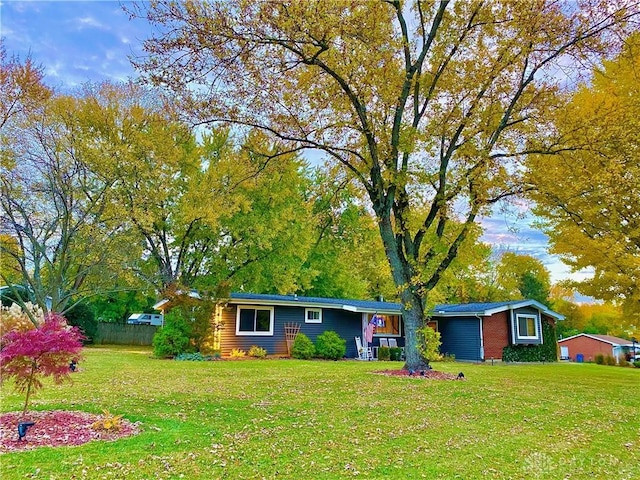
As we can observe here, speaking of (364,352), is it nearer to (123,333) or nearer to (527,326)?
(527,326)

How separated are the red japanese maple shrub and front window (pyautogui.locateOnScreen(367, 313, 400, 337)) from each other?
56.7ft

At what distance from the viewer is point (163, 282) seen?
71.4ft

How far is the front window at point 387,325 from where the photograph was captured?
71.8ft

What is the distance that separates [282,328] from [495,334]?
10.2 m

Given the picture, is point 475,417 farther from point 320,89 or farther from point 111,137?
point 111,137

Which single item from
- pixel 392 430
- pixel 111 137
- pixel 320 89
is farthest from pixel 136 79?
pixel 111 137

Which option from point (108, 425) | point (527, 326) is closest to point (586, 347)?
point (527, 326)

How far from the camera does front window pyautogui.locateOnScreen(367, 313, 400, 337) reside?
2188cm

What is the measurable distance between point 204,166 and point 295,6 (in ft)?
54.8

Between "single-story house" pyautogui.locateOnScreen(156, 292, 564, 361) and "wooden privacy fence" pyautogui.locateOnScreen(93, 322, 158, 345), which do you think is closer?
"single-story house" pyautogui.locateOnScreen(156, 292, 564, 361)

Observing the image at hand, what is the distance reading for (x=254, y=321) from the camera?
18.8 metres

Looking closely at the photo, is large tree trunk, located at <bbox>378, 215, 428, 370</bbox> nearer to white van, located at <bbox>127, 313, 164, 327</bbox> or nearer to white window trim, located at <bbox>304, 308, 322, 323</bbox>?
white window trim, located at <bbox>304, 308, 322, 323</bbox>

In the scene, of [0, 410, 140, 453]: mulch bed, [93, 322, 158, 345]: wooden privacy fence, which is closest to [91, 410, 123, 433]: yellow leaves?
[0, 410, 140, 453]: mulch bed

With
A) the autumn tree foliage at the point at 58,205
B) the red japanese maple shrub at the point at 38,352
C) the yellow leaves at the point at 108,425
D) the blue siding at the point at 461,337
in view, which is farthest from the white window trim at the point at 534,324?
the red japanese maple shrub at the point at 38,352
